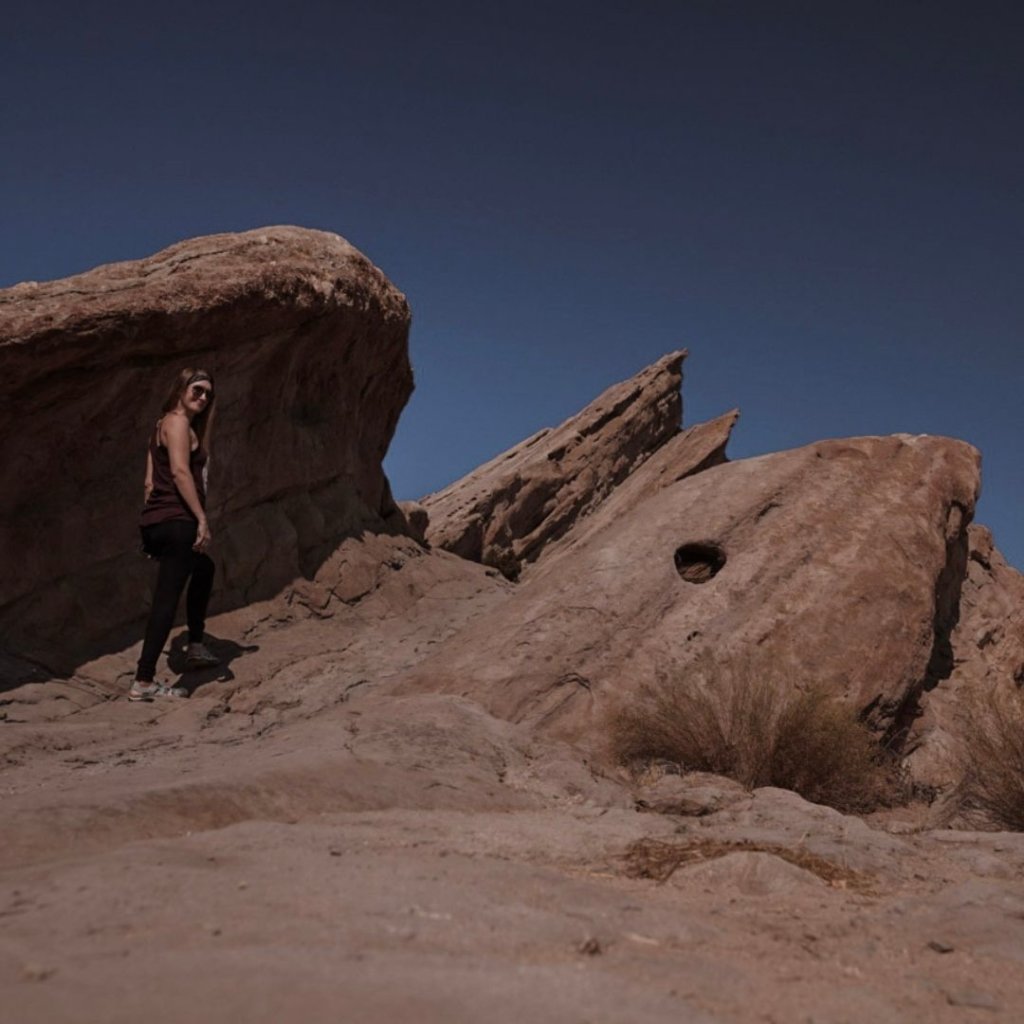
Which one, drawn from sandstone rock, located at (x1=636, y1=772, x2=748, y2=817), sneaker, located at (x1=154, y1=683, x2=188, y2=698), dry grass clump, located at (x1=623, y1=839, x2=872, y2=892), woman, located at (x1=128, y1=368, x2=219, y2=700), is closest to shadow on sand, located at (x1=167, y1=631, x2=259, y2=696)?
sneaker, located at (x1=154, y1=683, x2=188, y2=698)

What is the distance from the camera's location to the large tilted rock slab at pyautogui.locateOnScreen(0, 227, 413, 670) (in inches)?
254

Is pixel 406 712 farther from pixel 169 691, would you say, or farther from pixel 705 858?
pixel 705 858

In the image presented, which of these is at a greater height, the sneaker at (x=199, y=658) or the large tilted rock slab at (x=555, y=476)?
the large tilted rock slab at (x=555, y=476)

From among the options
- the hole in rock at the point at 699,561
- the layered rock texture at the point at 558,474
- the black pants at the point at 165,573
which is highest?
the layered rock texture at the point at 558,474

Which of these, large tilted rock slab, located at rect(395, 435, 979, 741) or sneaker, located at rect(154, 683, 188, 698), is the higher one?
large tilted rock slab, located at rect(395, 435, 979, 741)

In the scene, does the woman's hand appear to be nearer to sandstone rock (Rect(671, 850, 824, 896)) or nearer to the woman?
the woman

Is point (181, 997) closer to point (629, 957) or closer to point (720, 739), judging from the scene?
point (629, 957)

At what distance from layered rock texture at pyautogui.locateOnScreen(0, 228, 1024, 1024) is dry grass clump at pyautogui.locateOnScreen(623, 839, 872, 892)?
2cm

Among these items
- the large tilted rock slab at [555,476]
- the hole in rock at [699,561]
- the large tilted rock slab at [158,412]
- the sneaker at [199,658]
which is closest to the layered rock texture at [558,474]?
the large tilted rock slab at [555,476]

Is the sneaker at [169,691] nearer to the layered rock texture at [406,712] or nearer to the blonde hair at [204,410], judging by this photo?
the layered rock texture at [406,712]

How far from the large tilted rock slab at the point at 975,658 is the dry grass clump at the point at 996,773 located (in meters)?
0.32

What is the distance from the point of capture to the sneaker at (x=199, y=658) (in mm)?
6730

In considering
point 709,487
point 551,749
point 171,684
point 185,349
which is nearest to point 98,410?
point 185,349

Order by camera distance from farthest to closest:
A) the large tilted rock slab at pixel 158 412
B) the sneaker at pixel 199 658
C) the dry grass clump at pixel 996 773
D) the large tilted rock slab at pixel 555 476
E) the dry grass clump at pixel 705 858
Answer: the large tilted rock slab at pixel 555 476 < the sneaker at pixel 199 658 < the large tilted rock slab at pixel 158 412 < the dry grass clump at pixel 996 773 < the dry grass clump at pixel 705 858
